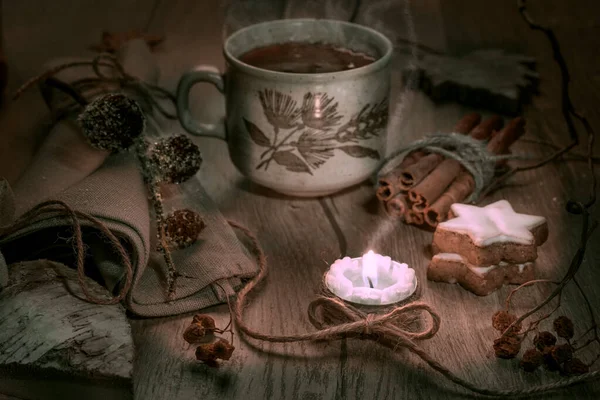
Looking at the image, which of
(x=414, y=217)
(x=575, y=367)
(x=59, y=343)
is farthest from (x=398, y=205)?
(x=59, y=343)

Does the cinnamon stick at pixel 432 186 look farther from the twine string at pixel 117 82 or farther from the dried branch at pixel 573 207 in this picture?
the twine string at pixel 117 82

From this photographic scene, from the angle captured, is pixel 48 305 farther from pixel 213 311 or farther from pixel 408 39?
pixel 408 39

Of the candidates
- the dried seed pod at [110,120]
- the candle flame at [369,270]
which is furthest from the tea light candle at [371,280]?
the dried seed pod at [110,120]

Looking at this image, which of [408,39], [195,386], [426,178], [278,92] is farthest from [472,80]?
[195,386]

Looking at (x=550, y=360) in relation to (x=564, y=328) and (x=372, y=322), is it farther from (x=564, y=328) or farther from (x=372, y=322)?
(x=372, y=322)

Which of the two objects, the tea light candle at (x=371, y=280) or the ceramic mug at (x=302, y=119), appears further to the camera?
the ceramic mug at (x=302, y=119)

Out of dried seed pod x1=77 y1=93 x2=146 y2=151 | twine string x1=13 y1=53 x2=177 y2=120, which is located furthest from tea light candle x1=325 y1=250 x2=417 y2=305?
twine string x1=13 y1=53 x2=177 y2=120
